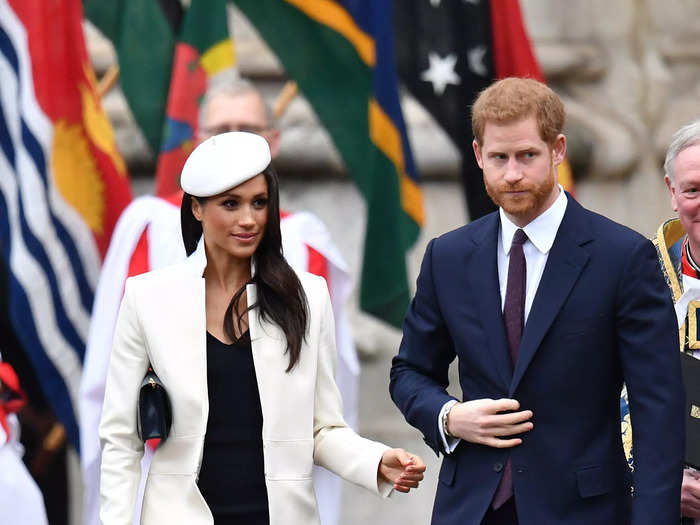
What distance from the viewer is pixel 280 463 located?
146 inches

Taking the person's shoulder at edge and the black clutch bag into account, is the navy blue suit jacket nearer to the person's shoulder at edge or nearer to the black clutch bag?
the person's shoulder at edge

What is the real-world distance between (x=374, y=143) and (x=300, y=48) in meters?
0.56

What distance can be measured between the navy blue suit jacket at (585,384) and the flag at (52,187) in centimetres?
316

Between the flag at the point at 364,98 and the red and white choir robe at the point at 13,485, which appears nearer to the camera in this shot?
the red and white choir robe at the point at 13,485

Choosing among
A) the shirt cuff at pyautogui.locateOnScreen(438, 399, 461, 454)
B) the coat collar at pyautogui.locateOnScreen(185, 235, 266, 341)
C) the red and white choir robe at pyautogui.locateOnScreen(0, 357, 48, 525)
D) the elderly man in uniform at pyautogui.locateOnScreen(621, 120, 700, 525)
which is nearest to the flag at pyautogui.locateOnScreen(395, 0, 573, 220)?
the elderly man in uniform at pyautogui.locateOnScreen(621, 120, 700, 525)

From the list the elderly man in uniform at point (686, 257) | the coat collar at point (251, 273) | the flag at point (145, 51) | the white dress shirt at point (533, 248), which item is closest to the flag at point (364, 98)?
the flag at point (145, 51)

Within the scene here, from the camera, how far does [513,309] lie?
358cm

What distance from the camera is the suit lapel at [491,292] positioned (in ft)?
11.6

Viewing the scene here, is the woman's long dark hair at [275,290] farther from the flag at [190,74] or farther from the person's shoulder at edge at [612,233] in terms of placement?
the flag at [190,74]

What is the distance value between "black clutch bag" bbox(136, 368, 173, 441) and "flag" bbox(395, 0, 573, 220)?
320 centimetres

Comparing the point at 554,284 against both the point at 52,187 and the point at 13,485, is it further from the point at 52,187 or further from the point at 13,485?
the point at 52,187

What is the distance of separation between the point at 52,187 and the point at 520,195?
10.9 ft

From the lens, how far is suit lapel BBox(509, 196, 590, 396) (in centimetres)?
351

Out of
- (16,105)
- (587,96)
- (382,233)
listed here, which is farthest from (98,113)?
(587,96)
